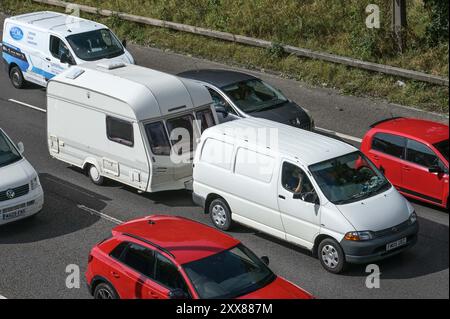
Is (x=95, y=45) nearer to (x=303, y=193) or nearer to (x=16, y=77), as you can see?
(x=16, y=77)

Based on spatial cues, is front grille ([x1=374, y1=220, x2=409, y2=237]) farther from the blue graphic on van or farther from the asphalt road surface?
the blue graphic on van

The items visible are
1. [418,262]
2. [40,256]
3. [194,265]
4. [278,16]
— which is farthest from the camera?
[278,16]

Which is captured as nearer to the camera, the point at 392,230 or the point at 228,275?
the point at 228,275

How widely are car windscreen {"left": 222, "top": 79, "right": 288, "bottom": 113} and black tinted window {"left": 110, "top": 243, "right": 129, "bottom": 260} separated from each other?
770cm

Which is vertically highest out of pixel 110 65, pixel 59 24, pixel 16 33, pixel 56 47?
pixel 59 24

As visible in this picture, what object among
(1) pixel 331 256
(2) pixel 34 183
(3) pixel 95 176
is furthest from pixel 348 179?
(3) pixel 95 176

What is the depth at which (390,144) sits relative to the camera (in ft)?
59.0

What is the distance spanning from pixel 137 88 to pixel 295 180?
4340mm

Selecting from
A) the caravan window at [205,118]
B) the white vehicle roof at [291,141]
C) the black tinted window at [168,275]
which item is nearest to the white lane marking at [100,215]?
the white vehicle roof at [291,141]

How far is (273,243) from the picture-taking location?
16453 millimetres

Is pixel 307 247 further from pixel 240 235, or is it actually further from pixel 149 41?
pixel 149 41

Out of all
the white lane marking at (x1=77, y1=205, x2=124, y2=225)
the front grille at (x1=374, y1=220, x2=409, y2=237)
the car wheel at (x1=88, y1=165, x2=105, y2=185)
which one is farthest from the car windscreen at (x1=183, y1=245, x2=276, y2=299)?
the car wheel at (x1=88, y1=165, x2=105, y2=185)
